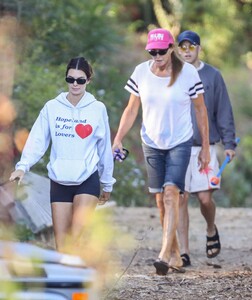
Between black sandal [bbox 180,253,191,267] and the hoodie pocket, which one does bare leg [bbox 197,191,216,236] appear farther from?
the hoodie pocket

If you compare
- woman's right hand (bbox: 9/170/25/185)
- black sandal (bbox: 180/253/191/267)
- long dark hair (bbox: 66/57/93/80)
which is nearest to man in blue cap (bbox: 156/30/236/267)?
black sandal (bbox: 180/253/191/267)

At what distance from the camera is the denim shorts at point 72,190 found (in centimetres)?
709

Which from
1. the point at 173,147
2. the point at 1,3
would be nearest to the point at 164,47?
the point at 173,147

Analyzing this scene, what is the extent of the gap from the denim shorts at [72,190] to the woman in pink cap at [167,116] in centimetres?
113

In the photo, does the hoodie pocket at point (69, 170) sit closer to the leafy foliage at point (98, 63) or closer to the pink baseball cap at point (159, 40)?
the pink baseball cap at point (159, 40)

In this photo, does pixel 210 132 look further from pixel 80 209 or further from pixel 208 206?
pixel 80 209

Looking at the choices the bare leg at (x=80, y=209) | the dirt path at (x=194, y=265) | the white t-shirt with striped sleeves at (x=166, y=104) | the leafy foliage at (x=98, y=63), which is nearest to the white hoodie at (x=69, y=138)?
the bare leg at (x=80, y=209)

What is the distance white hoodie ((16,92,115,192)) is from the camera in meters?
7.05

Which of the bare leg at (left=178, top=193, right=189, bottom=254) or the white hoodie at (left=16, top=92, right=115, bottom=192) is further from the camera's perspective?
the bare leg at (left=178, top=193, right=189, bottom=254)

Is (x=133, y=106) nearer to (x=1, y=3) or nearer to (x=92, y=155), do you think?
(x=92, y=155)

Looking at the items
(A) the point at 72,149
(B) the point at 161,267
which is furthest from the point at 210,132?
(A) the point at 72,149

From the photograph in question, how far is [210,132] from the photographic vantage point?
9.27m

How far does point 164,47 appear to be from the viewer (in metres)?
8.15

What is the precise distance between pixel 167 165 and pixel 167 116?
415 millimetres
